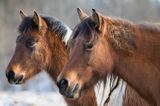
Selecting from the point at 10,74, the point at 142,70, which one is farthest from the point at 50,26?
the point at 142,70

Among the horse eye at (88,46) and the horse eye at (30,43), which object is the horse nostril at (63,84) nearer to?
the horse eye at (88,46)

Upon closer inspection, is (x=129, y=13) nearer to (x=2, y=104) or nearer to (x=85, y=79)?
(x=2, y=104)

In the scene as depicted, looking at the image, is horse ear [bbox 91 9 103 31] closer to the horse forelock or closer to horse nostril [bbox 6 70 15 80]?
the horse forelock

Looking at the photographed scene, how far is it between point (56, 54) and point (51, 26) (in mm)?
367

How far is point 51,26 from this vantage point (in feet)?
21.3

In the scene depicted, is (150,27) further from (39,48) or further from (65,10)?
(65,10)

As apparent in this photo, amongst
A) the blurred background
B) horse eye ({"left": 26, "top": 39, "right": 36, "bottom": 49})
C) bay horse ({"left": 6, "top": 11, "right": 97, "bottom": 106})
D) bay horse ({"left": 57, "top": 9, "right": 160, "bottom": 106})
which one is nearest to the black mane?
→ bay horse ({"left": 6, "top": 11, "right": 97, "bottom": 106})

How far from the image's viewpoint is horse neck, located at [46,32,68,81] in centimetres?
643

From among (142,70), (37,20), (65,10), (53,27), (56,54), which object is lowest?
(65,10)

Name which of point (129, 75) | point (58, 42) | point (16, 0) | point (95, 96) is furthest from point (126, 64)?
point (16, 0)

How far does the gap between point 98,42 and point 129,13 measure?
17.0m

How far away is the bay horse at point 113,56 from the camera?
4.63 meters

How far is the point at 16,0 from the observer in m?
23.5

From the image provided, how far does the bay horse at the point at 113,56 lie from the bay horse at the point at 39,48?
161 cm
